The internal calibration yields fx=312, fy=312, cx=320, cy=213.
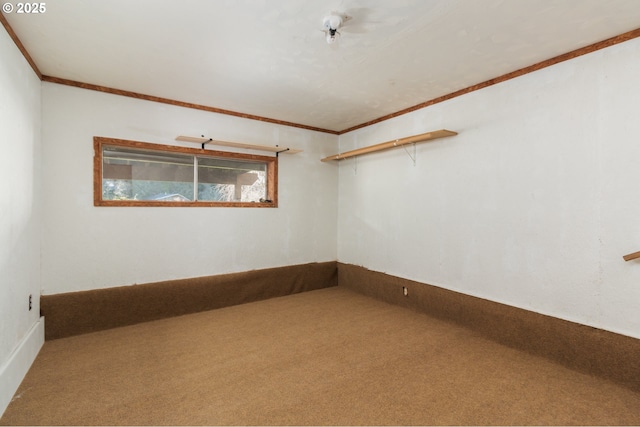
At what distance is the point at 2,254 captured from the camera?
1.98 m

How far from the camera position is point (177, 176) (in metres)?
3.71

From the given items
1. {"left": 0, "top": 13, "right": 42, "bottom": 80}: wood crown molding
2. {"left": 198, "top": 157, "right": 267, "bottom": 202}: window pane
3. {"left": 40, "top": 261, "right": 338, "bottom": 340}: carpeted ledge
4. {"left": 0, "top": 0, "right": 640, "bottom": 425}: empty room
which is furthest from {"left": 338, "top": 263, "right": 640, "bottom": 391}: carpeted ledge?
{"left": 0, "top": 13, "right": 42, "bottom": 80}: wood crown molding

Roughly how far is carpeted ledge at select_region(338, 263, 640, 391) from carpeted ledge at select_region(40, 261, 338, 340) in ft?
4.98

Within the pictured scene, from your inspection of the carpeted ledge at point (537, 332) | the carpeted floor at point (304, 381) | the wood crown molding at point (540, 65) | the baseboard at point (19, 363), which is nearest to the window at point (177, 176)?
the baseboard at point (19, 363)

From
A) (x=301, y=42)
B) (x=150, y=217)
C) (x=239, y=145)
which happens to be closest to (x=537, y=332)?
(x=301, y=42)

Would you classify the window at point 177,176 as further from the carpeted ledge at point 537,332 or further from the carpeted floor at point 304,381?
the carpeted ledge at point 537,332

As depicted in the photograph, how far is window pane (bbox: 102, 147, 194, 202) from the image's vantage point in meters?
3.33

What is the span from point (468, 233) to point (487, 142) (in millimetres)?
922

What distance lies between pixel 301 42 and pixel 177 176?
2.26 meters

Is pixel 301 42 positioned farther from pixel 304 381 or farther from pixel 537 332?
pixel 537 332

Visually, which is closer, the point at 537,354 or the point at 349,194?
the point at 537,354

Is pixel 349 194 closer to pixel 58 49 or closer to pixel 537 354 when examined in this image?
pixel 537 354

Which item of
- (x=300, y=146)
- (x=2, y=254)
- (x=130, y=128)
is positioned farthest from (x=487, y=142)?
(x=2, y=254)

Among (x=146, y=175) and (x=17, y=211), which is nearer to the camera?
(x=17, y=211)
